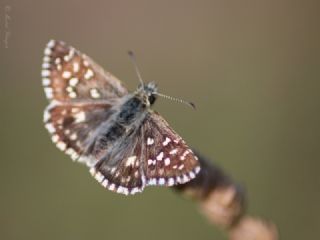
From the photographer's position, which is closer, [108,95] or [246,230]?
[246,230]

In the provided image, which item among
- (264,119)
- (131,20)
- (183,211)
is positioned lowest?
(183,211)

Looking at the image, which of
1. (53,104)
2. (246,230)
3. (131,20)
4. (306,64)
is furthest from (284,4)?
(246,230)

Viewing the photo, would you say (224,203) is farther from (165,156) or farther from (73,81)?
(73,81)

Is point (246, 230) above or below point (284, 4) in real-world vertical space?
below

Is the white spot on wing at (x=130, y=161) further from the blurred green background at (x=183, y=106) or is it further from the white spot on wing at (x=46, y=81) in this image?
the blurred green background at (x=183, y=106)

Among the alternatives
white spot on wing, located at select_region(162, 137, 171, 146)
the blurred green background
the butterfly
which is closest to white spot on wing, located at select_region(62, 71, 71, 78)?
the butterfly

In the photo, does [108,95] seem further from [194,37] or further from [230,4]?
[230,4]

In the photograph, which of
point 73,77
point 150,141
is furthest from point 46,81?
point 150,141
